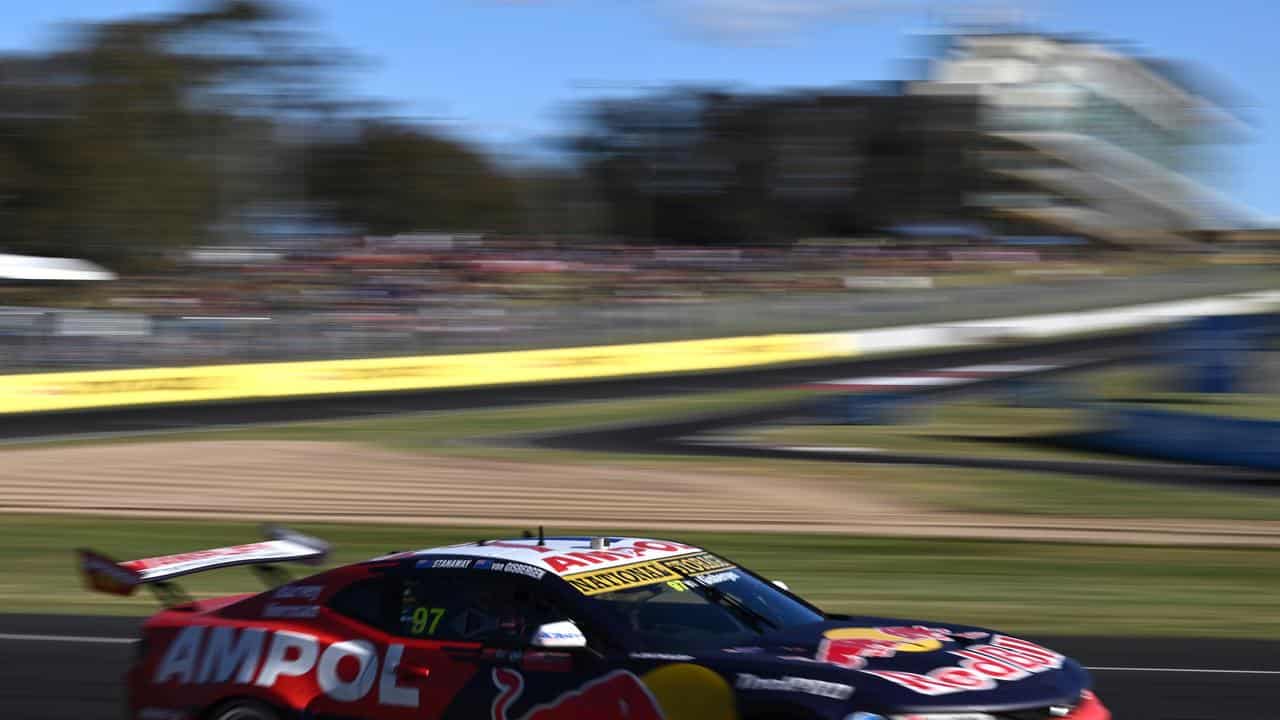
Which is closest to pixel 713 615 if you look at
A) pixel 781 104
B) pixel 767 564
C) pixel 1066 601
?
pixel 1066 601

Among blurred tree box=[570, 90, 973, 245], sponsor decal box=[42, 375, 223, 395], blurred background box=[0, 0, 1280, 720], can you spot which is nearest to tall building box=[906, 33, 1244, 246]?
blurred tree box=[570, 90, 973, 245]

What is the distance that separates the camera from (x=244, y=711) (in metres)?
5.65

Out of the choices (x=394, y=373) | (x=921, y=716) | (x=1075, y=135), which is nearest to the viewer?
(x=921, y=716)

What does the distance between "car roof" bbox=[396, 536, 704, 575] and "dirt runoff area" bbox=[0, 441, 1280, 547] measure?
28.1ft

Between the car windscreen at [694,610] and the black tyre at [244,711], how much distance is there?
1395mm

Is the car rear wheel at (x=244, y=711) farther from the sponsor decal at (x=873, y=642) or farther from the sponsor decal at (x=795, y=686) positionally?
the sponsor decal at (x=873, y=642)

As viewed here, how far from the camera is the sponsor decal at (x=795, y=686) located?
466 centimetres

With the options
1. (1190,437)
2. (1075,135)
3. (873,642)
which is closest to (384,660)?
(873,642)

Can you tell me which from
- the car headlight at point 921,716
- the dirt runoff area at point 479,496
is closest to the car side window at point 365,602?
the car headlight at point 921,716

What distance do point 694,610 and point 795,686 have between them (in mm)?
642

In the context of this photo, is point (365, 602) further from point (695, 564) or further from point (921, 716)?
point (921, 716)

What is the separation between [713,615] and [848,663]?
61cm

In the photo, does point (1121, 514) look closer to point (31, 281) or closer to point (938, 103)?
point (31, 281)

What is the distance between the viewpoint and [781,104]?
3789 inches
